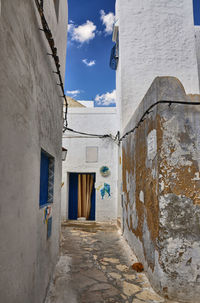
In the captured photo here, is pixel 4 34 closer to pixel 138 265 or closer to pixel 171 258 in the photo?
pixel 171 258

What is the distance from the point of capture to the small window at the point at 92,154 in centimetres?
1033

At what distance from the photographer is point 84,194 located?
10.5 meters

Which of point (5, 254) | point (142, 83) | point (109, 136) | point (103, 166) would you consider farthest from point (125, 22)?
point (5, 254)

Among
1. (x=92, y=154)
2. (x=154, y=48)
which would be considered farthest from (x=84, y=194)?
(x=154, y=48)

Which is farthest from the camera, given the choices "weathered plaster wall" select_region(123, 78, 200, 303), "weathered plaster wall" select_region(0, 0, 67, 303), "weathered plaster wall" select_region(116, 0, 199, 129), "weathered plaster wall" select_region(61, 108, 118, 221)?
"weathered plaster wall" select_region(61, 108, 118, 221)

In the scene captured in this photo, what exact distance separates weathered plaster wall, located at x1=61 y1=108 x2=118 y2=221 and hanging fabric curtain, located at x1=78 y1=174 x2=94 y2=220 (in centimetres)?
48

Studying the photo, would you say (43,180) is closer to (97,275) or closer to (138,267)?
(97,275)

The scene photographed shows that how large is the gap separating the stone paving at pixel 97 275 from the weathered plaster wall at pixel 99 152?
3.05m

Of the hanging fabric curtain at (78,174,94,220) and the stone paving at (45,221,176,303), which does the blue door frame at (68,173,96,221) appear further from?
the stone paving at (45,221,176,303)

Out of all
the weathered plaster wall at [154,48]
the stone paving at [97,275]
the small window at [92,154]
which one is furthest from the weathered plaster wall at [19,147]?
the small window at [92,154]

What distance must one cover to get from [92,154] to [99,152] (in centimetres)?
33

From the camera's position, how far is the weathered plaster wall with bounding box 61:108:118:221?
9.99m

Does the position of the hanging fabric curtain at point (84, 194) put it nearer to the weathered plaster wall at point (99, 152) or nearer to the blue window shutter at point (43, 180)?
the weathered plaster wall at point (99, 152)

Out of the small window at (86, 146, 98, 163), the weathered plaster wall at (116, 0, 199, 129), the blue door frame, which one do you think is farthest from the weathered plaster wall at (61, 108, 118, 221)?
the weathered plaster wall at (116, 0, 199, 129)
